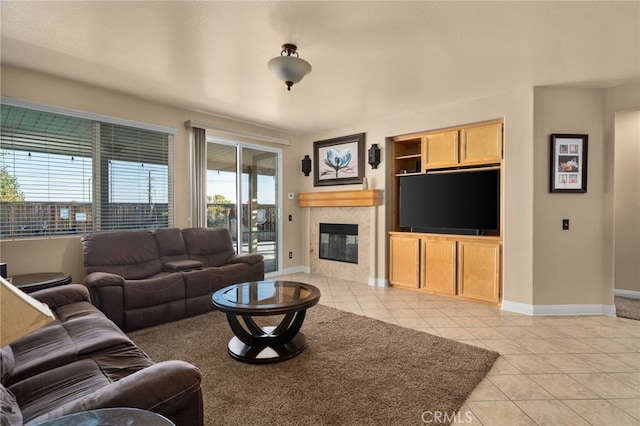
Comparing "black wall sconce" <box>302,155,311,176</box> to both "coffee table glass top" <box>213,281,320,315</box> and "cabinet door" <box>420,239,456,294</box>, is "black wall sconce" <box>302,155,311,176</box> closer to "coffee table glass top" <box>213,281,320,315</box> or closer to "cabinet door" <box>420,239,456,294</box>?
"cabinet door" <box>420,239,456,294</box>

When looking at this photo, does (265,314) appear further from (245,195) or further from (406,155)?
(406,155)

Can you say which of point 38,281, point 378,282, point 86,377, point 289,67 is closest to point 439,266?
point 378,282

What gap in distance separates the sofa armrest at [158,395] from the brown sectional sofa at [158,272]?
2174mm

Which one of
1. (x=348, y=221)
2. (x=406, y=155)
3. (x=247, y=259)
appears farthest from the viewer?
(x=348, y=221)

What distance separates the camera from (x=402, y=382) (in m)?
2.20

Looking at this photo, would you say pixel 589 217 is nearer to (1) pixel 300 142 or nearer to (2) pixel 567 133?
(2) pixel 567 133

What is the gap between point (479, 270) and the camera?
4.12 m

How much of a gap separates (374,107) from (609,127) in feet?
8.87

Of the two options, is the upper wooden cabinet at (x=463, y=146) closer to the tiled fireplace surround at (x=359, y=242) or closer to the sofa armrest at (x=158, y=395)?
the tiled fireplace surround at (x=359, y=242)

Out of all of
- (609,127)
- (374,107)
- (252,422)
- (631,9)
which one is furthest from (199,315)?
(609,127)

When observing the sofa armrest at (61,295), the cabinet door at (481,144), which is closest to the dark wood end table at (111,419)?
the sofa armrest at (61,295)

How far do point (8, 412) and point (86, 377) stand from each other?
39 cm

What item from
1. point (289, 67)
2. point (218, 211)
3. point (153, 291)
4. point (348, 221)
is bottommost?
point (153, 291)

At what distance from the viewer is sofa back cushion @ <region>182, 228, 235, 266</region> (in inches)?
163
